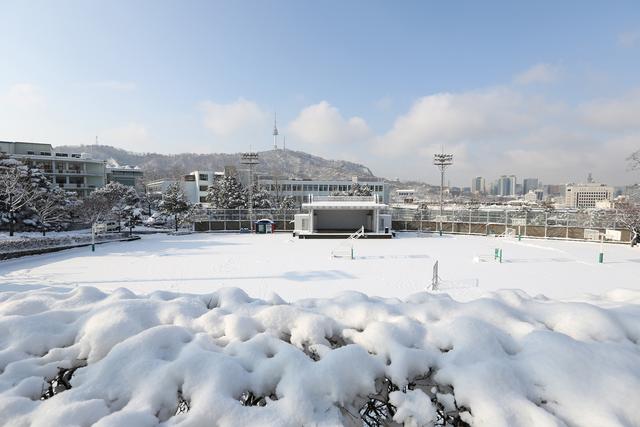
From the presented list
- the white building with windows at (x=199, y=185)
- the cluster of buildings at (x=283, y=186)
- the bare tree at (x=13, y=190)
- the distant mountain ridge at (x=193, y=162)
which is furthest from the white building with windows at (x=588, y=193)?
the bare tree at (x=13, y=190)

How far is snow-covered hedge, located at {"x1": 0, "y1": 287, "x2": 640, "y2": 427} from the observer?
183 cm

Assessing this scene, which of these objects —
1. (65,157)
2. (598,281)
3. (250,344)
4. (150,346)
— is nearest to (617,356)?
(250,344)

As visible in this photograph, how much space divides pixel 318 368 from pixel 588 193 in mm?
179236

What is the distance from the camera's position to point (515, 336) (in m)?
2.57

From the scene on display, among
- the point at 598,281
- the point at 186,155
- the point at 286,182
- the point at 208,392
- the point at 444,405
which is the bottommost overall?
the point at 598,281

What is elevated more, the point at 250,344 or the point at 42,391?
the point at 250,344

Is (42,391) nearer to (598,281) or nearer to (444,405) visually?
(444,405)

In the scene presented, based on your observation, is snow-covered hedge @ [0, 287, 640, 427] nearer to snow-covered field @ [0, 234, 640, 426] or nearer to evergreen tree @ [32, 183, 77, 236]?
snow-covered field @ [0, 234, 640, 426]

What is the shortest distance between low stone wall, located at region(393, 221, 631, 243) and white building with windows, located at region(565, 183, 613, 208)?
5492 inches

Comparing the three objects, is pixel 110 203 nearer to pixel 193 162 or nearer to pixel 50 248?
pixel 50 248

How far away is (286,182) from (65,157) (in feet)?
112

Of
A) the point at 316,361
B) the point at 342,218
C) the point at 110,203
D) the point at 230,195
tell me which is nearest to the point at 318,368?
the point at 316,361

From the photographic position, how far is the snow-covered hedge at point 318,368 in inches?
71.9

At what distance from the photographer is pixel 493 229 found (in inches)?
1109
